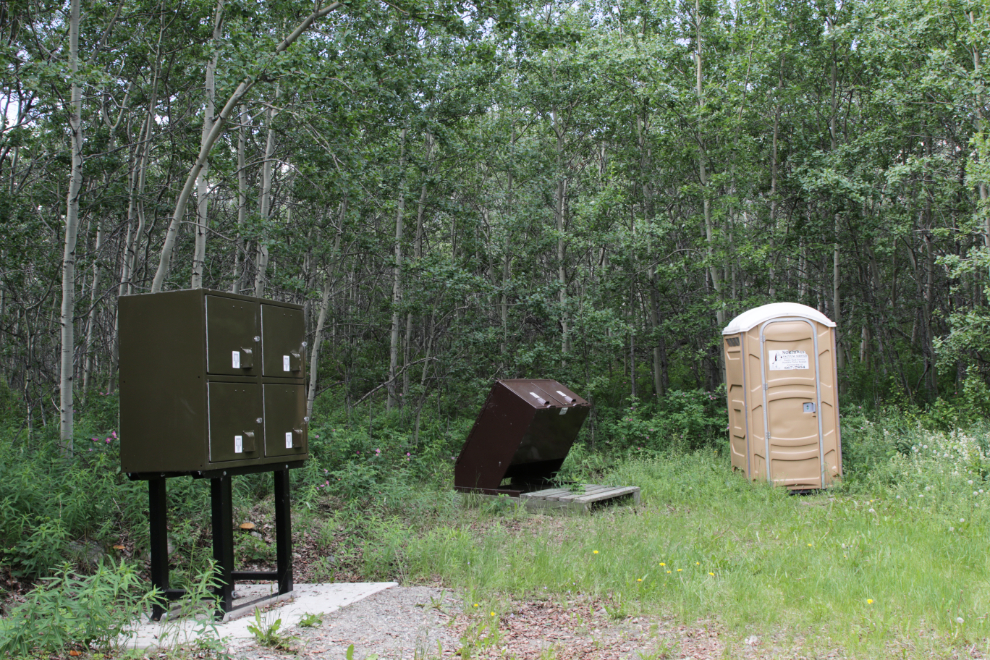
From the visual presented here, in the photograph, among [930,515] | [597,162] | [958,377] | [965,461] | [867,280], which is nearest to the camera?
[930,515]

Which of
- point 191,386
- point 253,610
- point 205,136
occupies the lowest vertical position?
point 253,610

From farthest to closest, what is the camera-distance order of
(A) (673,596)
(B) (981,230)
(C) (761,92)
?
1. (C) (761,92)
2. (B) (981,230)
3. (A) (673,596)

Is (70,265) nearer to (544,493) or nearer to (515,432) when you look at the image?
(515,432)

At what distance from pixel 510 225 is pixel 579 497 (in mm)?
7336

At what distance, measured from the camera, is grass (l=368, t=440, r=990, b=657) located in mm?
4051

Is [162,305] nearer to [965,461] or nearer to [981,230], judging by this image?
[965,461]

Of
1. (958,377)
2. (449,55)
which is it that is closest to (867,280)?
(958,377)

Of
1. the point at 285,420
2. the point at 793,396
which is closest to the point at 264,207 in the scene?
the point at 285,420

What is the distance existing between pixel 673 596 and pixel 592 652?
0.99m

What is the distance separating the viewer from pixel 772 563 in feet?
17.0

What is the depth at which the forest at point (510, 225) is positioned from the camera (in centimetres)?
638

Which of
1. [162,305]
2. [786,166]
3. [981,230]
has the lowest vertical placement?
[162,305]

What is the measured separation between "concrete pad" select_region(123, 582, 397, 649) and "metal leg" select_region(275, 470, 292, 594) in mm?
99

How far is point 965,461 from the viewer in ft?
28.3
